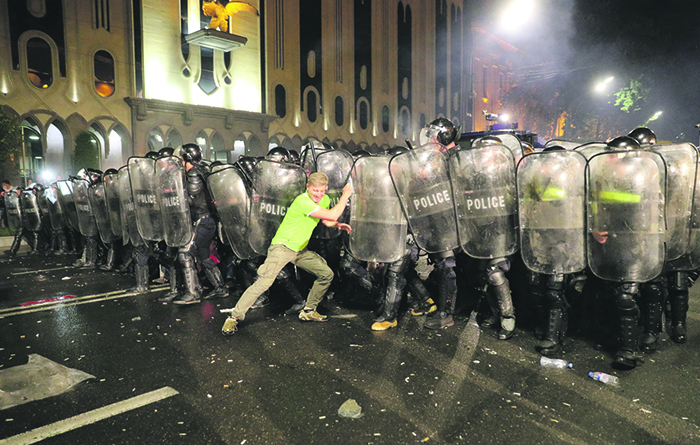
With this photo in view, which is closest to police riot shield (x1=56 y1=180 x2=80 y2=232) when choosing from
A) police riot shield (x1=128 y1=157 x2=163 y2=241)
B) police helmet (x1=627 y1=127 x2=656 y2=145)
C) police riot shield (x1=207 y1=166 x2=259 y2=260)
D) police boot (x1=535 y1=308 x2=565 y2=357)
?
police riot shield (x1=128 y1=157 x2=163 y2=241)

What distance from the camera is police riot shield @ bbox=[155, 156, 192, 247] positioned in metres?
5.59

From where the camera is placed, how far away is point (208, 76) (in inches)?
864

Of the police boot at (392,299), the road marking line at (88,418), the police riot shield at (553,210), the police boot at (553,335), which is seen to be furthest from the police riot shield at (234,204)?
the police boot at (553,335)

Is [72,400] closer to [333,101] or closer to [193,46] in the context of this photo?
[193,46]

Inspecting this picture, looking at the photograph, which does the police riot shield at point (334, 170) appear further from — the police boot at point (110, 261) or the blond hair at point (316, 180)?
the police boot at point (110, 261)

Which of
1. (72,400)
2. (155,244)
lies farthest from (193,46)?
(72,400)

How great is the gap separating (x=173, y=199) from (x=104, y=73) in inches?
646

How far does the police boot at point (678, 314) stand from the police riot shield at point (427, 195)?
2.13 m

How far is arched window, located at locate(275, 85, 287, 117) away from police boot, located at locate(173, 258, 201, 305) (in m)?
20.1

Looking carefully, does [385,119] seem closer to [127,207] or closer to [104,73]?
[104,73]

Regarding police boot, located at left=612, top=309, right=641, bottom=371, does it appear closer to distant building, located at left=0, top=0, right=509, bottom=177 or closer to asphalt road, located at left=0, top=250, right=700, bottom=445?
asphalt road, located at left=0, top=250, right=700, bottom=445

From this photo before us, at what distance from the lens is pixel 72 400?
3.14 meters

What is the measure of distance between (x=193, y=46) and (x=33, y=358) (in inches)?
799

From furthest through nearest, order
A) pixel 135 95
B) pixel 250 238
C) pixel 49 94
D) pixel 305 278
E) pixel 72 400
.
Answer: pixel 135 95 → pixel 49 94 → pixel 305 278 → pixel 250 238 → pixel 72 400
